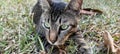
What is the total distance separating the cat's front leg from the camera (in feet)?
8.18

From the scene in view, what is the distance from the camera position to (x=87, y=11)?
10.9 feet

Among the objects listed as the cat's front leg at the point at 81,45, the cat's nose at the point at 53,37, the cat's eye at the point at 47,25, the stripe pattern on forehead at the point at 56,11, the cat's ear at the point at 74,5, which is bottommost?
the cat's front leg at the point at 81,45

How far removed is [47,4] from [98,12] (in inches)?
39.2

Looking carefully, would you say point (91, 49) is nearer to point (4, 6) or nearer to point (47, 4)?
point (47, 4)

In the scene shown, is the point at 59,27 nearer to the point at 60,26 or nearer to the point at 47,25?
the point at 60,26

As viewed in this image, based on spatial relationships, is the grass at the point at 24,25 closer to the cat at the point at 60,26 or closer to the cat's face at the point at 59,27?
the cat at the point at 60,26

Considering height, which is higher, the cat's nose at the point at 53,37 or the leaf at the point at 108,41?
the cat's nose at the point at 53,37

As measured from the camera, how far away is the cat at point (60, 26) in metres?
2.36

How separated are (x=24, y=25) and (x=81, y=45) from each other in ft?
2.31

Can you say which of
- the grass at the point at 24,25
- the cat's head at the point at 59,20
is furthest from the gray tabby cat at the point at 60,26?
the grass at the point at 24,25

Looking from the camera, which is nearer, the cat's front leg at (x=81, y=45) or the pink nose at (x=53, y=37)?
the pink nose at (x=53, y=37)

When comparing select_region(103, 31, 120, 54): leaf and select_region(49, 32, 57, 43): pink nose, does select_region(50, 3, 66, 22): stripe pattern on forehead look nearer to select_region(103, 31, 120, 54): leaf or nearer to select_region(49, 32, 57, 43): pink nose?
select_region(49, 32, 57, 43): pink nose

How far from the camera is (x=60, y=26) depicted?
7.82 ft

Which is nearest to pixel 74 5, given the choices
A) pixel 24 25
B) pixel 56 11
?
pixel 56 11
